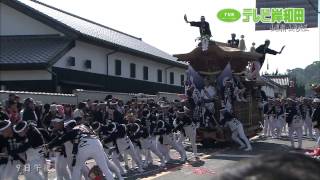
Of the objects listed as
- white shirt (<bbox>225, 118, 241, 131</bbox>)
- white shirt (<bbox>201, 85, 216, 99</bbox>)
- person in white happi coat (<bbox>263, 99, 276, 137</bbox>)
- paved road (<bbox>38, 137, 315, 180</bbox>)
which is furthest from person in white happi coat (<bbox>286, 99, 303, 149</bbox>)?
person in white happi coat (<bbox>263, 99, 276, 137</bbox>)

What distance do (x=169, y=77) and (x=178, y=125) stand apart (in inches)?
949

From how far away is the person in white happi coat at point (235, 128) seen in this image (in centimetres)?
1961

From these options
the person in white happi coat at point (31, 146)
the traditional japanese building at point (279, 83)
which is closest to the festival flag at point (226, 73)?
the person in white happi coat at point (31, 146)

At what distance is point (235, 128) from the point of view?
65.1 feet

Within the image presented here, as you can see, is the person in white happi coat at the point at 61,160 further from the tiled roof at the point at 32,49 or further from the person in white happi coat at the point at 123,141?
the tiled roof at the point at 32,49

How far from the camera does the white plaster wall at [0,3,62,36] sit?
28250mm

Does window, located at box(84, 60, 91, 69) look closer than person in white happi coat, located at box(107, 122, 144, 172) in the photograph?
No

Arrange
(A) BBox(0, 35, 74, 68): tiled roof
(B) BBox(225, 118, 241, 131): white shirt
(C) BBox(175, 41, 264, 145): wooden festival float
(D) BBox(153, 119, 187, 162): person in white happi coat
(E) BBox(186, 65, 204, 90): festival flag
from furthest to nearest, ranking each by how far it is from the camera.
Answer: (A) BBox(0, 35, 74, 68): tiled roof → (E) BBox(186, 65, 204, 90): festival flag → (C) BBox(175, 41, 264, 145): wooden festival float → (B) BBox(225, 118, 241, 131): white shirt → (D) BBox(153, 119, 187, 162): person in white happi coat

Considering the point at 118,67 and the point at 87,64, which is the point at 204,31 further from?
the point at 118,67

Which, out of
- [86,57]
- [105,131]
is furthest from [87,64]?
[105,131]

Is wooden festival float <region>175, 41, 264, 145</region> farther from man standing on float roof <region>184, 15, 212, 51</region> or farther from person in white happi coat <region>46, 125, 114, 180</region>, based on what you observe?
person in white happi coat <region>46, 125, 114, 180</region>

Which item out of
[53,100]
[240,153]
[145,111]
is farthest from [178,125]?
[53,100]

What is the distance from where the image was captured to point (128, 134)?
14.4m

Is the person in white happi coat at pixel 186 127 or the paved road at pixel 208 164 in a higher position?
the person in white happi coat at pixel 186 127
